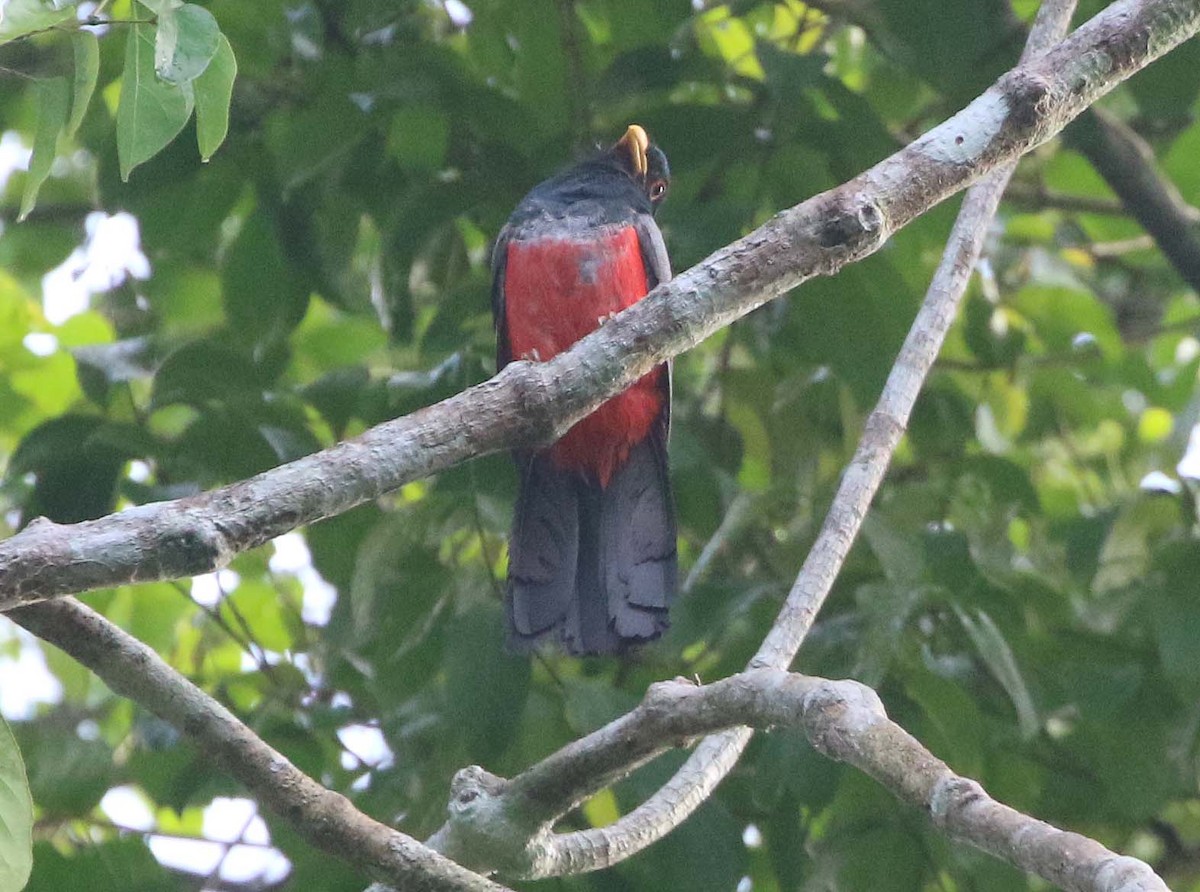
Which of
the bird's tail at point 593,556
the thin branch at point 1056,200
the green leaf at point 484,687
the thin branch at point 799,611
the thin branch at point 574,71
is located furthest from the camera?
the thin branch at point 1056,200

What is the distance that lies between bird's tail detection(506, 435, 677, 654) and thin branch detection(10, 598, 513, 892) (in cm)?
98

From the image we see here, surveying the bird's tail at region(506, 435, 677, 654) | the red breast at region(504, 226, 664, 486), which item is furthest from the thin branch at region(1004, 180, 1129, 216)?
the bird's tail at region(506, 435, 677, 654)

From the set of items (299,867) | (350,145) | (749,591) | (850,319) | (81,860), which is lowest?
(299,867)

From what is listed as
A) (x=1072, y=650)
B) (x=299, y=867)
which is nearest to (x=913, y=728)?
(x=1072, y=650)

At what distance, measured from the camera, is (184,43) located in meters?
1.74

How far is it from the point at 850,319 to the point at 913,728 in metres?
0.89

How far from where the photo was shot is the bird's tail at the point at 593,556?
3238 millimetres

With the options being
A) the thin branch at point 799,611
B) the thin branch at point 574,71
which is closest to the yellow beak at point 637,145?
the thin branch at point 574,71

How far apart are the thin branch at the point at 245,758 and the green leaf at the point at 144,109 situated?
2.11ft

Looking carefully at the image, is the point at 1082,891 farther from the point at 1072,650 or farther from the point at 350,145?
the point at 350,145

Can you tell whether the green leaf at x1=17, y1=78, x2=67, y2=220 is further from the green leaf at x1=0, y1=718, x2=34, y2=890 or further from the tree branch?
the green leaf at x1=0, y1=718, x2=34, y2=890

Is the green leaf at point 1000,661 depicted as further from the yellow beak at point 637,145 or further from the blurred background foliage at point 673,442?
the yellow beak at point 637,145

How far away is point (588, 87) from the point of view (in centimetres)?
367

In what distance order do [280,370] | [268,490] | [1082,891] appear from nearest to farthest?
[1082,891]
[268,490]
[280,370]
